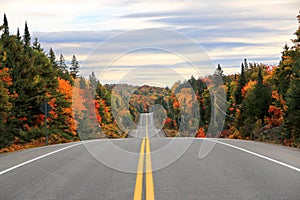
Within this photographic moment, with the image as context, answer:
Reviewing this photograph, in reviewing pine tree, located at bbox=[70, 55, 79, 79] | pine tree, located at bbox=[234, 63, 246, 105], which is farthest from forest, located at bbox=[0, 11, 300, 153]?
pine tree, located at bbox=[70, 55, 79, 79]

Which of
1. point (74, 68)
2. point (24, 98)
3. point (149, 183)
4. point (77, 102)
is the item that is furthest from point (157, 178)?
point (74, 68)

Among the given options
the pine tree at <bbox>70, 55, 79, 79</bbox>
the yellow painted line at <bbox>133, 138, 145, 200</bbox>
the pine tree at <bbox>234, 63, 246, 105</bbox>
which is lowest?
the yellow painted line at <bbox>133, 138, 145, 200</bbox>

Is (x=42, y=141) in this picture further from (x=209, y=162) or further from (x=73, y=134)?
(x=209, y=162)

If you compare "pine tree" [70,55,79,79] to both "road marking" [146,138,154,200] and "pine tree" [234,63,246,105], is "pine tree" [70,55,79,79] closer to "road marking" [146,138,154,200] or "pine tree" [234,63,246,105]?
"pine tree" [234,63,246,105]

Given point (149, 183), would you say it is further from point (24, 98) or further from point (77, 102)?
point (77, 102)

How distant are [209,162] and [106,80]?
5762 millimetres

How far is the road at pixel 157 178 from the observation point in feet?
25.7

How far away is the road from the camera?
7.85 meters

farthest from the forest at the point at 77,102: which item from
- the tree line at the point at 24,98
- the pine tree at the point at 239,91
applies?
the pine tree at the point at 239,91

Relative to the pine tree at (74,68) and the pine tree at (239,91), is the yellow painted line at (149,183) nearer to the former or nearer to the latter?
the pine tree at (239,91)

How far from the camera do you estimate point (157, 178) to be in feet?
31.5

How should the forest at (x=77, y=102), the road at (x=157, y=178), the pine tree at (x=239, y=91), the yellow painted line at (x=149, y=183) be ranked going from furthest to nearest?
the pine tree at (x=239, y=91) → the forest at (x=77, y=102) → the road at (x=157, y=178) → the yellow painted line at (x=149, y=183)

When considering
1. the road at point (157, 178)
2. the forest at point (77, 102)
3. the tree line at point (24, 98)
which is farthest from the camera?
the tree line at point (24, 98)

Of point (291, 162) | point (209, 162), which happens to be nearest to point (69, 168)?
point (209, 162)
